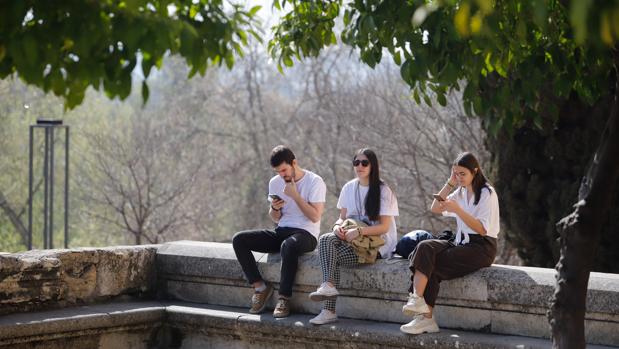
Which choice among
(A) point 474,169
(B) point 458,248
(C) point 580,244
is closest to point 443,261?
(B) point 458,248

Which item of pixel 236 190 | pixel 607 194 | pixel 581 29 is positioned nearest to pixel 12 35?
pixel 581 29

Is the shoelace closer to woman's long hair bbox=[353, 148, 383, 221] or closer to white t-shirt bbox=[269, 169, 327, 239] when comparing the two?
white t-shirt bbox=[269, 169, 327, 239]

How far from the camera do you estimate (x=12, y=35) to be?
3.14m

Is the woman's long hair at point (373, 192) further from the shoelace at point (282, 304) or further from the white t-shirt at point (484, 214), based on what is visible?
the shoelace at point (282, 304)

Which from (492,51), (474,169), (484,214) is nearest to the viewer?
(492,51)

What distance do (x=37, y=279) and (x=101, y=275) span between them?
582 mm

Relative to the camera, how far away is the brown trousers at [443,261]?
606cm

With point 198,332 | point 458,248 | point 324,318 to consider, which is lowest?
point 198,332

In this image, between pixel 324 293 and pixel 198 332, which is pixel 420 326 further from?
pixel 198 332

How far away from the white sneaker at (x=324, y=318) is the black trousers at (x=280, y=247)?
360mm

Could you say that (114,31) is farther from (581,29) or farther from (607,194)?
(607,194)

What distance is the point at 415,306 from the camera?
19.6 feet

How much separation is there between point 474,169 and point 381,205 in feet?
2.54

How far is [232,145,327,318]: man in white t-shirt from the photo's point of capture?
6.95 meters
